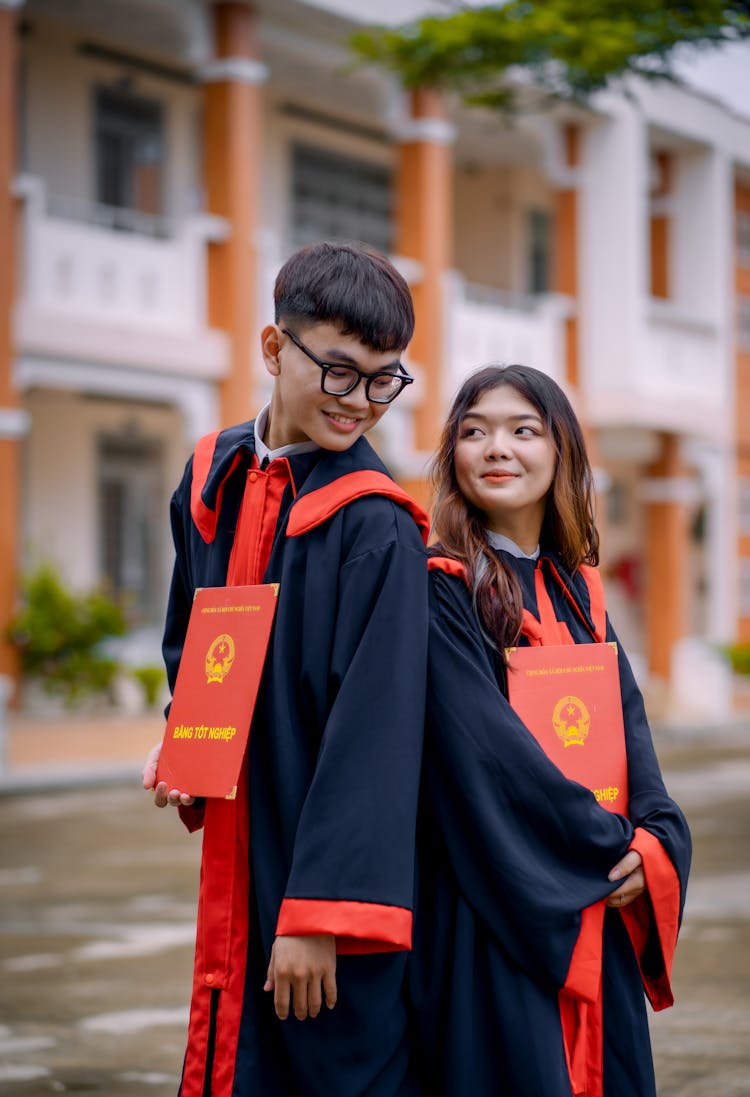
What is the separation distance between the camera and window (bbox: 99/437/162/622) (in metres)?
15.2

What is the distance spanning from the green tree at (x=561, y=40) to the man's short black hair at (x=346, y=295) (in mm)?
3334

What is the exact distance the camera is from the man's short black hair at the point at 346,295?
2.47 m

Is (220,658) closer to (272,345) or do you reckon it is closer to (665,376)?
(272,345)

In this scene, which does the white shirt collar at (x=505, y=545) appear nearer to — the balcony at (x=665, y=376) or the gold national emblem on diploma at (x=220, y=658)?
the gold national emblem on diploma at (x=220, y=658)

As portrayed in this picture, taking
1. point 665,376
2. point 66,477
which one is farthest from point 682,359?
point 66,477

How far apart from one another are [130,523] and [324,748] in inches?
515

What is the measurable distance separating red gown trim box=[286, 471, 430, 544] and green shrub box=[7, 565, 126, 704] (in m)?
9.95

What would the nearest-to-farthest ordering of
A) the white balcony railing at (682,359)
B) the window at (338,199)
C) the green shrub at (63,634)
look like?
1. the green shrub at (63,634)
2. the window at (338,199)
3. the white balcony railing at (682,359)

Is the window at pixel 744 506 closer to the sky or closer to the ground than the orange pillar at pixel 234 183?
closer to the ground

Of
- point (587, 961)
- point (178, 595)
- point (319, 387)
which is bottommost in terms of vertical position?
point (587, 961)

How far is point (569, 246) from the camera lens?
18.1 m

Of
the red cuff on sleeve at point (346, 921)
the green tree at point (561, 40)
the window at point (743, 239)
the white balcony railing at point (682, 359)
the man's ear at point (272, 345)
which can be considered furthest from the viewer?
the window at point (743, 239)

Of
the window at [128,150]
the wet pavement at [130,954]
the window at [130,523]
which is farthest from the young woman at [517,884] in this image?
the window at [128,150]

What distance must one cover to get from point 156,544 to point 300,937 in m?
13.3
